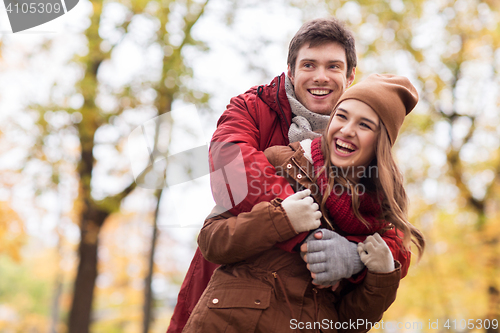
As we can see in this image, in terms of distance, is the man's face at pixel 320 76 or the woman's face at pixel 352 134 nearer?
the woman's face at pixel 352 134

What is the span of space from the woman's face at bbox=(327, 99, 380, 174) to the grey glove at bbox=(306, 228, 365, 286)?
14.1 inches

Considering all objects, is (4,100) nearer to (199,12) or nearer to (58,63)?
(58,63)

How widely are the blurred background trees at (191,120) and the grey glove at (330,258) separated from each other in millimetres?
4729

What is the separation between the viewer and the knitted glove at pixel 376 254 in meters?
1.83

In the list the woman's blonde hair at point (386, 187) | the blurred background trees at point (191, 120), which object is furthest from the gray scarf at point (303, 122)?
the blurred background trees at point (191, 120)

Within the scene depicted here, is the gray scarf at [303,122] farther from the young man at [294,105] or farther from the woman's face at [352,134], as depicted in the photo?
the woman's face at [352,134]

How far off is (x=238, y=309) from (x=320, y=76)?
119 centimetres

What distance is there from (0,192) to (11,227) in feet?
2.46

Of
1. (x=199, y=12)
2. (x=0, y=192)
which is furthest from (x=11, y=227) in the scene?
(x=199, y=12)

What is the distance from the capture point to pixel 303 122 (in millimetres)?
2209

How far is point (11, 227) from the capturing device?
8508 millimetres

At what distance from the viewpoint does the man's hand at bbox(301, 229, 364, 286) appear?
1.77 m

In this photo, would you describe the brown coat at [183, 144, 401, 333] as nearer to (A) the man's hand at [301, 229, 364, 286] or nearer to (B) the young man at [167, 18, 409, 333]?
(A) the man's hand at [301, 229, 364, 286]

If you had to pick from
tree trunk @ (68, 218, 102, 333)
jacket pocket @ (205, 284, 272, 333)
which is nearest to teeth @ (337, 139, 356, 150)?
jacket pocket @ (205, 284, 272, 333)
